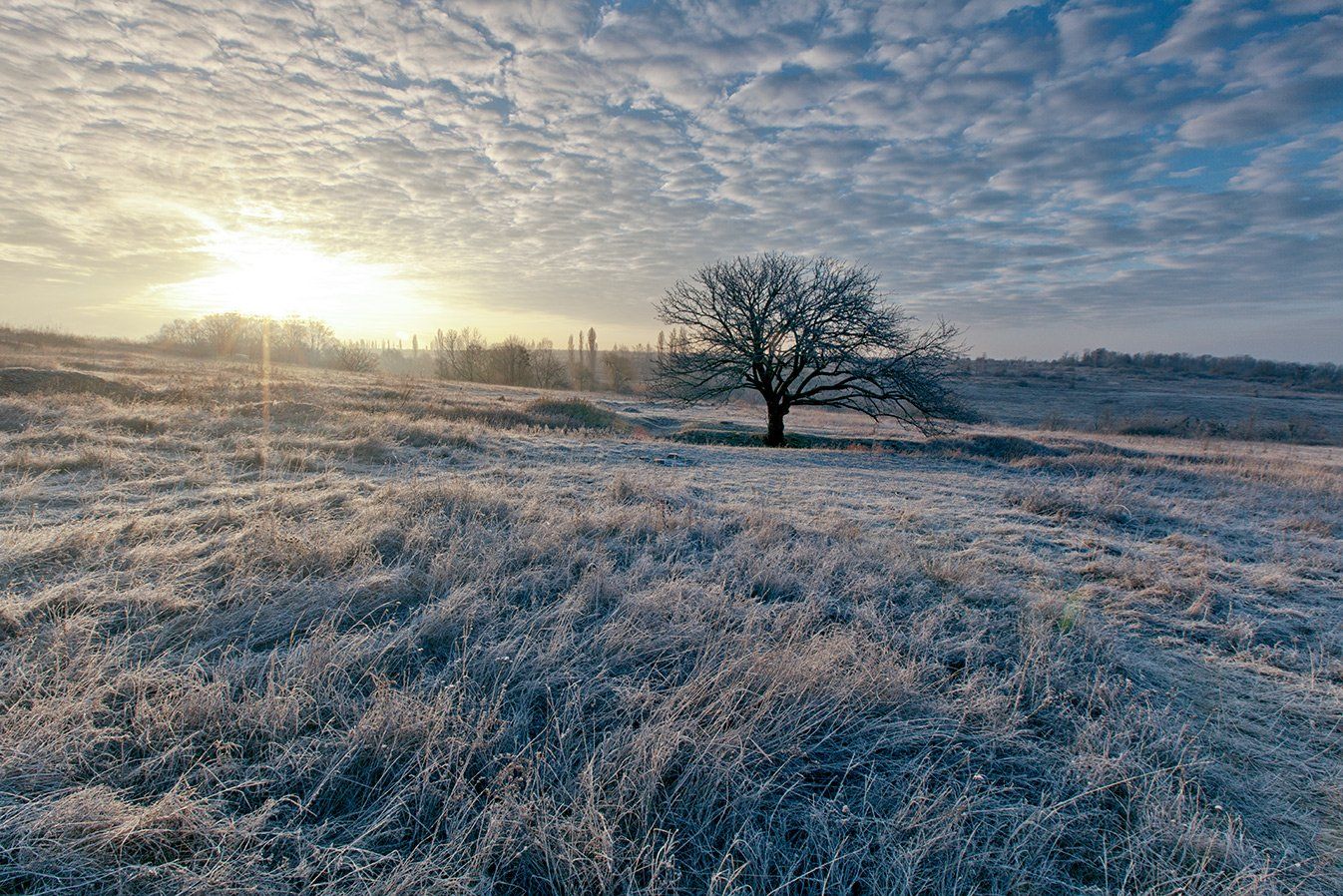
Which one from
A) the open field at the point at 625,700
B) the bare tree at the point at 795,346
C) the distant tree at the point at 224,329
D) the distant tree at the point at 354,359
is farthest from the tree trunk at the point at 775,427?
the distant tree at the point at 224,329

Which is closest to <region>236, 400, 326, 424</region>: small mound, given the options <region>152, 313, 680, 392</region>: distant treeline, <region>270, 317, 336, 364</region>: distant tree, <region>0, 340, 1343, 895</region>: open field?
<region>0, 340, 1343, 895</region>: open field

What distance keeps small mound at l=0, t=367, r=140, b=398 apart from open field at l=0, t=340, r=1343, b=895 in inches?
429

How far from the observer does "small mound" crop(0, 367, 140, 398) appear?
13.9 meters

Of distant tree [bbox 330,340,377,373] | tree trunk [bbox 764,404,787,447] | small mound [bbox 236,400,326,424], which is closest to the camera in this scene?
small mound [bbox 236,400,326,424]

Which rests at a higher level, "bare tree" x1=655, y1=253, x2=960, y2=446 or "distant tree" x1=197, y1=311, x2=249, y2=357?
"distant tree" x1=197, y1=311, x2=249, y2=357

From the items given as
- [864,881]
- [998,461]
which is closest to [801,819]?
[864,881]

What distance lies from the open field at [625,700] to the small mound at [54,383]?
35.8 ft

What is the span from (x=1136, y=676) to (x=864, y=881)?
2.78 metres

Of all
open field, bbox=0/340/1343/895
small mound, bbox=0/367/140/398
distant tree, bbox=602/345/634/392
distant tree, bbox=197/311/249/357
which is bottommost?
open field, bbox=0/340/1343/895

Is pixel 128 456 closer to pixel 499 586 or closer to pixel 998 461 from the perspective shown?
pixel 499 586

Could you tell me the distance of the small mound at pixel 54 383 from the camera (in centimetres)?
1388

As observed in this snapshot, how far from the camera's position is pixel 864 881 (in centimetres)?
203

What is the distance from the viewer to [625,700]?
279 cm

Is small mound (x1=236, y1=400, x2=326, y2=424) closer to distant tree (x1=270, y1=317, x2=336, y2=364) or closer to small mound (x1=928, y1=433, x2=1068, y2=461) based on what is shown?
small mound (x1=928, y1=433, x2=1068, y2=461)
